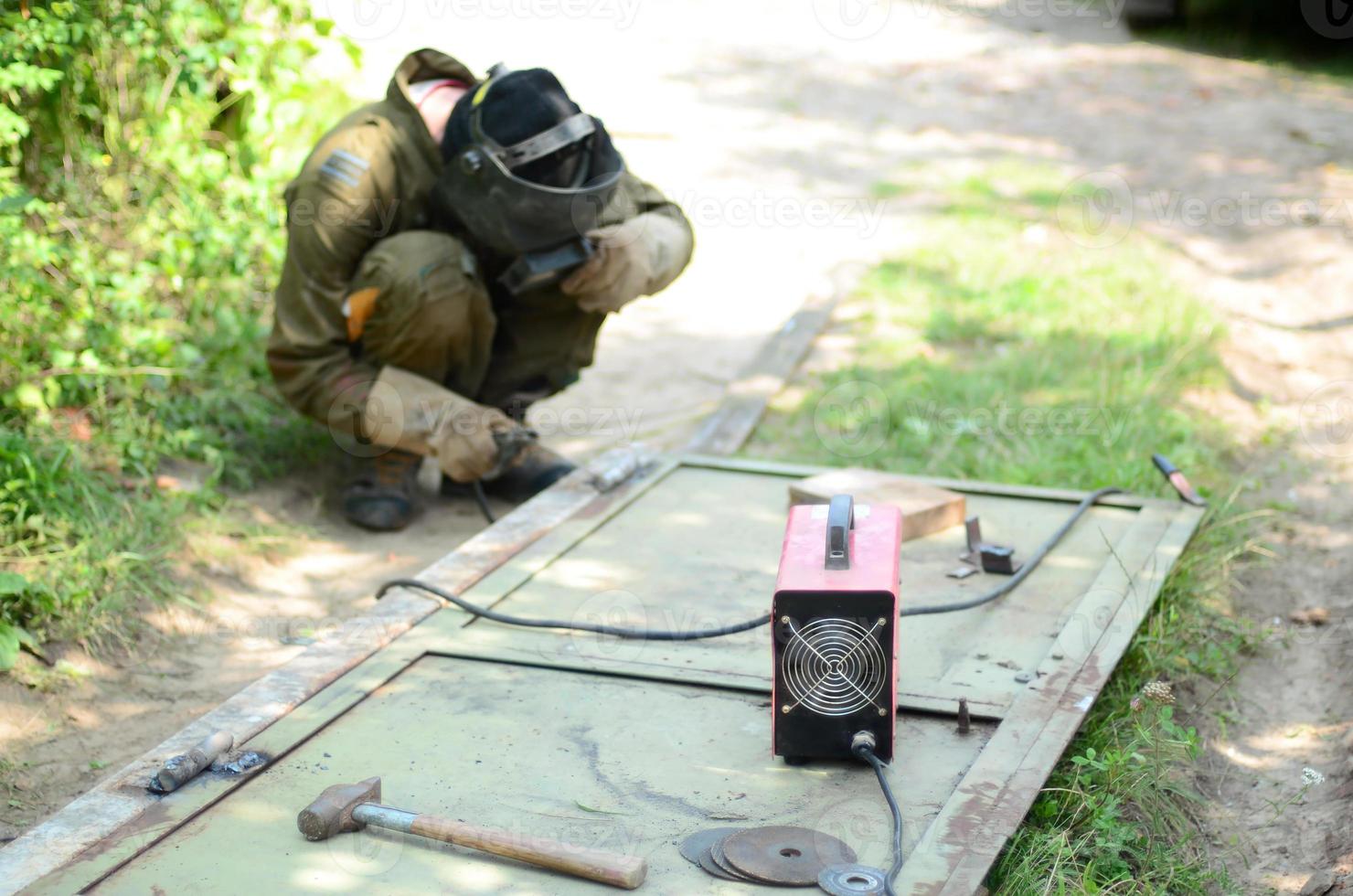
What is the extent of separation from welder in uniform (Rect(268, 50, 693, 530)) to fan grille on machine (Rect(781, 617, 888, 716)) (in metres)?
1.51

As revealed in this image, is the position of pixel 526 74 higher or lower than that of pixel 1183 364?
higher

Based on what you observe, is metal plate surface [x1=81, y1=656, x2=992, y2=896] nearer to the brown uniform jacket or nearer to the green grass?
the green grass

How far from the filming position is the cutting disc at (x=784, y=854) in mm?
1896

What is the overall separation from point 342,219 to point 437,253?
0.26 meters

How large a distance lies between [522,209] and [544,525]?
78 centimetres

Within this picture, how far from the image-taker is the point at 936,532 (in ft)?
10.6

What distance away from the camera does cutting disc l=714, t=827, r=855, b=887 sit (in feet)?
6.22

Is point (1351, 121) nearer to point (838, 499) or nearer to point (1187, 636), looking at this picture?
point (1187, 636)

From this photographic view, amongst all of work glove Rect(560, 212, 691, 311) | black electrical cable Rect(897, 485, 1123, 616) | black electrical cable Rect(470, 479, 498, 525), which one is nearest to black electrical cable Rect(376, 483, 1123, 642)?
black electrical cable Rect(897, 485, 1123, 616)

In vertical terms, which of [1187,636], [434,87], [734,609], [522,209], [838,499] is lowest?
[1187,636]

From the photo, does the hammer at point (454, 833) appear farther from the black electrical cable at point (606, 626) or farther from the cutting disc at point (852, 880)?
the black electrical cable at point (606, 626)

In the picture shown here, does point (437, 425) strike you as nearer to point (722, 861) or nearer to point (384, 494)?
point (384, 494)

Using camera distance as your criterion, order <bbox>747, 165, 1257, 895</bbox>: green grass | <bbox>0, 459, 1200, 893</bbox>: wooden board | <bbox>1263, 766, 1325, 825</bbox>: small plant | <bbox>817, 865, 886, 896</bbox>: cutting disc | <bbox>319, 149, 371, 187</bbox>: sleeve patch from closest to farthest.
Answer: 1. <bbox>817, 865, 886, 896</bbox>: cutting disc
2. <bbox>0, 459, 1200, 893</bbox>: wooden board
3. <bbox>747, 165, 1257, 895</bbox>: green grass
4. <bbox>1263, 766, 1325, 825</bbox>: small plant
5. <bbox>319, 149, 371, 187</bbox>: sleeve patch

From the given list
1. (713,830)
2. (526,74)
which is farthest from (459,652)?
(526,74)
